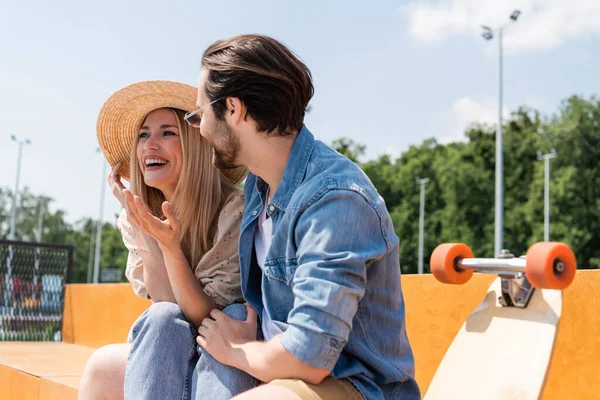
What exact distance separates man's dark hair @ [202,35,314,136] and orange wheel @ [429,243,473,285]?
529 millimetres

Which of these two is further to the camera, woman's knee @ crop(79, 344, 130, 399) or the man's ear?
woman's knee @ crop(79, 344, 130, 399)

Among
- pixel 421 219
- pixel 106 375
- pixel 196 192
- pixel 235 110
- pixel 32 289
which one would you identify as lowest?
pixel 32 289

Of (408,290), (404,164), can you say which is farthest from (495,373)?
(404,164)

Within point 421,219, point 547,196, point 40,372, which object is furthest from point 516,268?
point 421,219

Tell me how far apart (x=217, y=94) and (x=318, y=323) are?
73 cm

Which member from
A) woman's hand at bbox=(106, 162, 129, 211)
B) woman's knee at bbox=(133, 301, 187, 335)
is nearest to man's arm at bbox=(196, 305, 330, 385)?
woman's knee at bbox=(133, 301, 187, 335)

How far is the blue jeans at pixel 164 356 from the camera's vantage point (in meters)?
2.23

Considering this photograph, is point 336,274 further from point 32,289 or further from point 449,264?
point 32,289

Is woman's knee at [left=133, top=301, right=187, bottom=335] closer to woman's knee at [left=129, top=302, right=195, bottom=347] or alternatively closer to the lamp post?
woman's knee at [left=129, top=302, right=195, bottom=347]

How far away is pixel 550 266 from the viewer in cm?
169

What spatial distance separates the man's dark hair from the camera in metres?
1.98

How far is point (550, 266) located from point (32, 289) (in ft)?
24.3

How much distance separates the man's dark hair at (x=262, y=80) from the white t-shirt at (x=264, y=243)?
0.94ft

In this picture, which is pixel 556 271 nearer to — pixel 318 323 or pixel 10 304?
pixel 318 323
